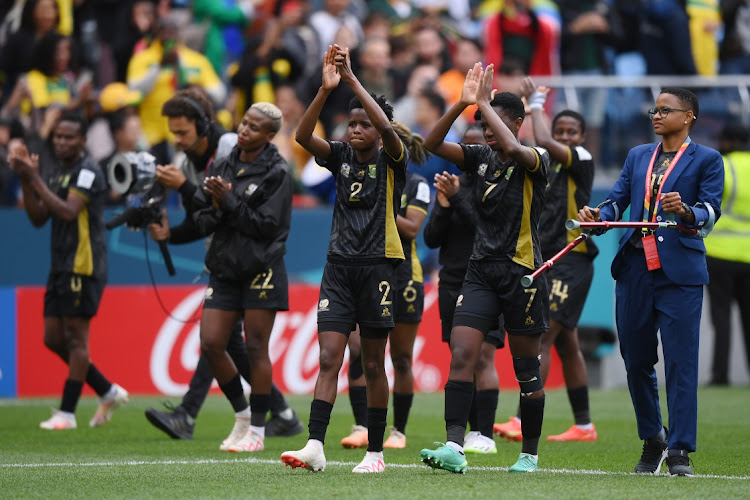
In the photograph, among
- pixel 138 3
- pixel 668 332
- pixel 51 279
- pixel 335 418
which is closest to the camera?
pixel 668 332

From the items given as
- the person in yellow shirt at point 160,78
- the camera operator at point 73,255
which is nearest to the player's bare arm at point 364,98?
the camera operator at point 73,255

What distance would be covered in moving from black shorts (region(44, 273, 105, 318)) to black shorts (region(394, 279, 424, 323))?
3.02 meters

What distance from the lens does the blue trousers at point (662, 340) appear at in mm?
7398

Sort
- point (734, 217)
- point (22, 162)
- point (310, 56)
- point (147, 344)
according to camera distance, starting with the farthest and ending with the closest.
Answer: point (310, 56) < point (734, 217) < point (147, 344) < point (22, 162)

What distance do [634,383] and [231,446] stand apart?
3007 millimetres

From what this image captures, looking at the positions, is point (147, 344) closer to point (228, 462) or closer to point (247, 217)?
point (247, 217)

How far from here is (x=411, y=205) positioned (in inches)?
377

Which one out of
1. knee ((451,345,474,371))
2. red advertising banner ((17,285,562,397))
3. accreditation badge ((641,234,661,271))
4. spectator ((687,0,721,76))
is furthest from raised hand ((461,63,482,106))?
spectator ((687,0,721,76))

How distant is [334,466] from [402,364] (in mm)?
1571

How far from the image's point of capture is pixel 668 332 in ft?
24.5

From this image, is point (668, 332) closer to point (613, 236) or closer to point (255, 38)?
point (613, 236)

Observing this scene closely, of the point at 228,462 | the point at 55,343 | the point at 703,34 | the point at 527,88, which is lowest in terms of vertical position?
the point at 228,462

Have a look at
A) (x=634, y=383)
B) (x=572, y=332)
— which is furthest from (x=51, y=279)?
(x=634, y=383)

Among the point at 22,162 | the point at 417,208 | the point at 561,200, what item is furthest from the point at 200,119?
the point at 561,200
